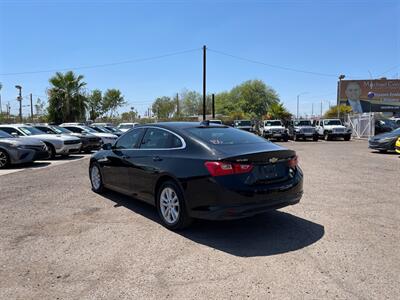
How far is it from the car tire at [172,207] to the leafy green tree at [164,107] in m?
78.7

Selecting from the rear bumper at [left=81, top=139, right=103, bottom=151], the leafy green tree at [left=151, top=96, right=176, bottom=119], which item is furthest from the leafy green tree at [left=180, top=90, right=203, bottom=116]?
the rear bumper at [left=81, top=139, right=103, bottom=151]

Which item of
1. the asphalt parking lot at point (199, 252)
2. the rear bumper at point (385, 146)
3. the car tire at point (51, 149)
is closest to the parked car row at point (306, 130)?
the rear bumper at point (385, 146)

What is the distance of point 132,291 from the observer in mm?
3324

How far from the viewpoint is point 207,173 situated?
450 centimetres

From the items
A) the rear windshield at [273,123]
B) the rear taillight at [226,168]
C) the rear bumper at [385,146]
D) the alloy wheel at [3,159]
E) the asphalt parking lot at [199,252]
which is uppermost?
the rear windshield at [273,123]

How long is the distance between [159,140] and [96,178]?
2.72 metres

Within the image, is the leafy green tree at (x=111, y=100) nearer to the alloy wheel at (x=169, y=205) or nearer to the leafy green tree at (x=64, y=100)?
the leafy green tree at (x=64, y=100)

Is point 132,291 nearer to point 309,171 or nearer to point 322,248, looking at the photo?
point 322,248

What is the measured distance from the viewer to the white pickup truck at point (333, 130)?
29594mm

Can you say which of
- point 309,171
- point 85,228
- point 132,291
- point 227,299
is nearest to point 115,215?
point 85,228

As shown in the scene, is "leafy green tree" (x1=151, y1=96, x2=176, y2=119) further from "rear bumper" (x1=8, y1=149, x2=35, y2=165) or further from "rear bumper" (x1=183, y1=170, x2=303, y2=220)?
"rear bumper" (x1=183, y1=170, x2=303, y2=220)

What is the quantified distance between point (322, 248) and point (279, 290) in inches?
51.5

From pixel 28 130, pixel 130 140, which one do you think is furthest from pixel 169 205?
pixel 28 130

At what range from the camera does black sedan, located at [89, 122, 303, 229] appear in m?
4.44
